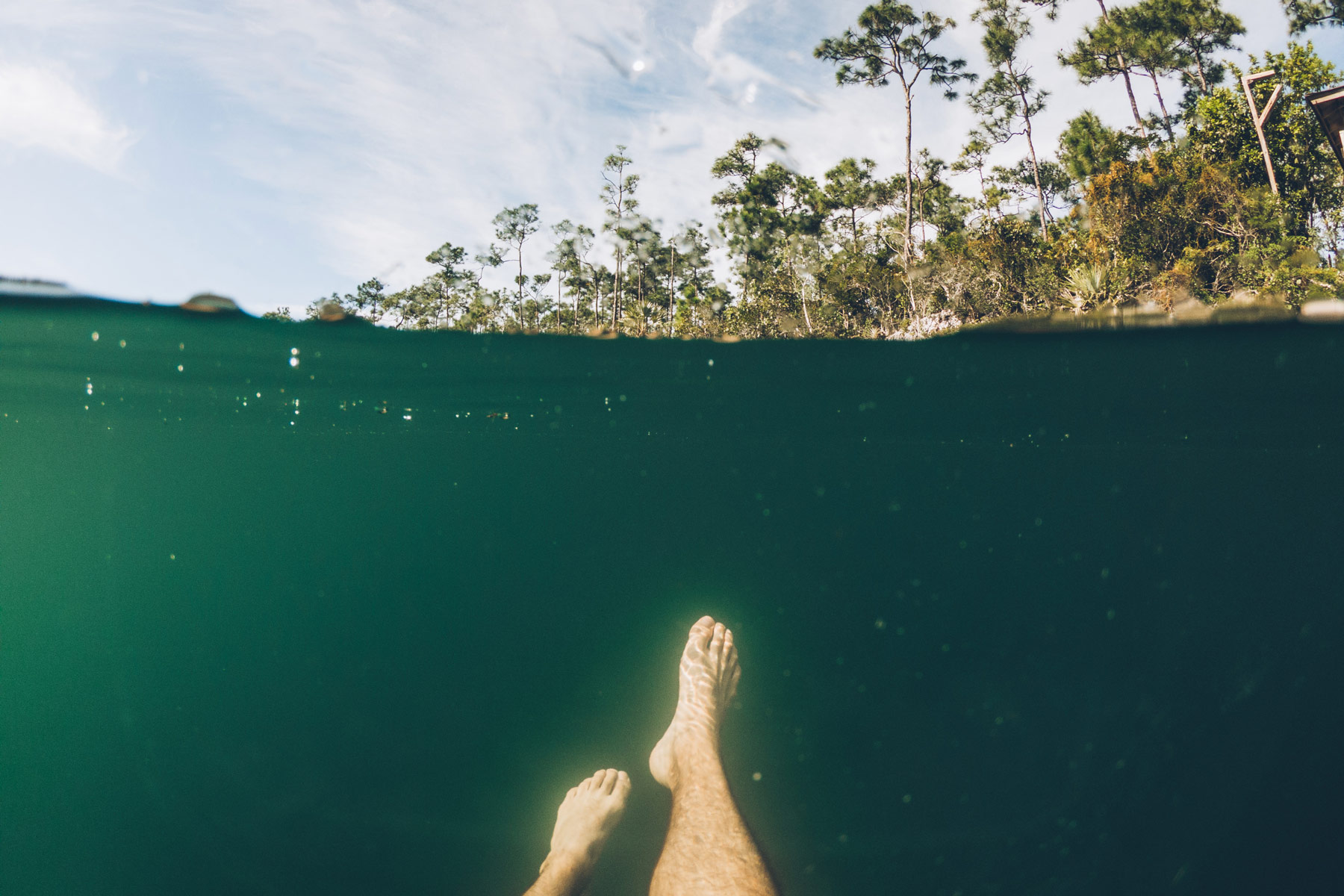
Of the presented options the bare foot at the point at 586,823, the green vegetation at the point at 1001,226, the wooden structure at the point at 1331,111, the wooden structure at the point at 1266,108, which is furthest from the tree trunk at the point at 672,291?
the bare foot at the point at 586,823

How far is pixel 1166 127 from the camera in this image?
30734 mm

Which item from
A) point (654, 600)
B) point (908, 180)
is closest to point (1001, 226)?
point (908, 180)

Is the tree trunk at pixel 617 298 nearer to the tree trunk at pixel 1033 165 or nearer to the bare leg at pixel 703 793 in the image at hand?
the tree trunk at pixel 1033 165

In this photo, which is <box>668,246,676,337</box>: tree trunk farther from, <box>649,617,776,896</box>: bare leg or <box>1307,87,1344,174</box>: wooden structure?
<box>649,617,776,896</box>: bare leg

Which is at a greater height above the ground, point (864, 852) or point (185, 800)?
point (185, 800)

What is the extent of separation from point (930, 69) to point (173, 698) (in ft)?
123

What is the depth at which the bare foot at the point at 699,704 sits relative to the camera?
5.91m

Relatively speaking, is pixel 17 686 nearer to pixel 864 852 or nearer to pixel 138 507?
pixel 138 507

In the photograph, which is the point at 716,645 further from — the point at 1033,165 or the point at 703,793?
the point at 1033,165

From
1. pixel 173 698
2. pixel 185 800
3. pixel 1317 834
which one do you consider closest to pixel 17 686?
pixel 173 698

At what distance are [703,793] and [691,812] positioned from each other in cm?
20

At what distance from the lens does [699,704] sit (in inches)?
249

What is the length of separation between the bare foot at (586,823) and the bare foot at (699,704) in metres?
0.44

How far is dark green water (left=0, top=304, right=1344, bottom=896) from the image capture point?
29.8 feet
